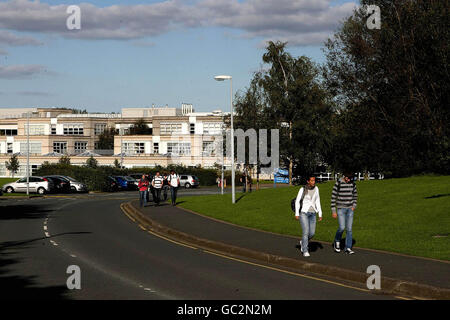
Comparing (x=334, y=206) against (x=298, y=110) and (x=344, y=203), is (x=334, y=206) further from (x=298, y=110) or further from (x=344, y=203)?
(x=298, y=110)

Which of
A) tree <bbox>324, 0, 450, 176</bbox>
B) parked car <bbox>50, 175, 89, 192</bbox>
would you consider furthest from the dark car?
tree <bbox>324, 0, 450, 176</bbox>

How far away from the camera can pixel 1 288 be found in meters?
11.8

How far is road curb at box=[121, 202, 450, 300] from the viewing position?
11.2m

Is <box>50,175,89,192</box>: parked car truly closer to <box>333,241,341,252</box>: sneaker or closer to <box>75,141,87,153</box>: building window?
<box>333,241,341,252</box>: sneaker

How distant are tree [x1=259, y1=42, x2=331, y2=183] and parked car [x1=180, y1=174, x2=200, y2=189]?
19.3 metres

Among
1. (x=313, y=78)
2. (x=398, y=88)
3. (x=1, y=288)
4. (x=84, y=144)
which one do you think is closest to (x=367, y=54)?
(x=398, y=88)

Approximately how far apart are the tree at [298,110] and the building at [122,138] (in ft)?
114

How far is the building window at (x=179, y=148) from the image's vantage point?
11650cm

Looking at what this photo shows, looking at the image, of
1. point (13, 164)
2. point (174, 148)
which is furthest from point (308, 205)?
point (174, 148)

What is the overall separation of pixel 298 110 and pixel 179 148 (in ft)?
202

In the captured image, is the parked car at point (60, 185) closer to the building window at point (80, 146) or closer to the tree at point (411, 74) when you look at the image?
the tree at point (411, 74)

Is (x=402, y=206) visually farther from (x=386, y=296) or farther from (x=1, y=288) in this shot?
(x=1, y=288)

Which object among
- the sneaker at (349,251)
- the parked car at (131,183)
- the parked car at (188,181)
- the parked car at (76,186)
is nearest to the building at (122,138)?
the parked car at (188,181)
